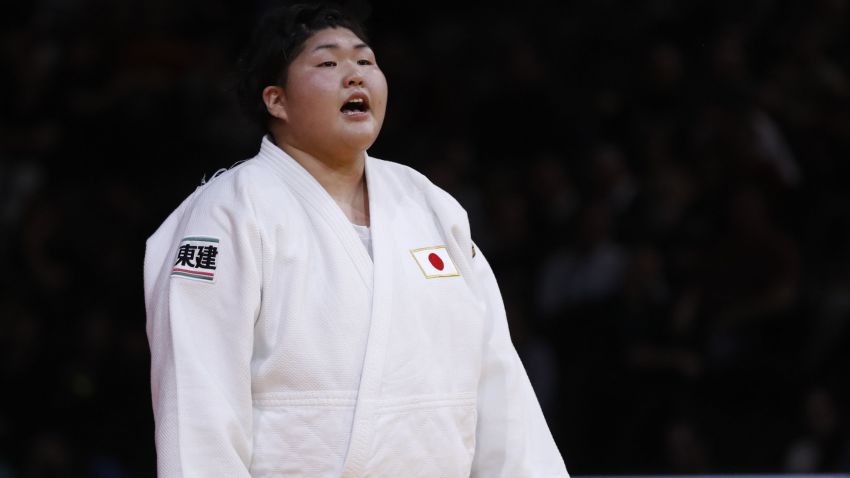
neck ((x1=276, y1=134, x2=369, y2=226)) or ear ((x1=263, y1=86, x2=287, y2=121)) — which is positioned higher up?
ear ((x1=263, y1=86, x2=287, y2=121))

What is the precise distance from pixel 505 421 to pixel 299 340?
1.84 feet

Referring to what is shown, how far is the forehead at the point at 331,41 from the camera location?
8.02 feet

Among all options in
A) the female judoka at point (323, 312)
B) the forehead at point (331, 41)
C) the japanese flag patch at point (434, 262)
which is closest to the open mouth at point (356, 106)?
the female judoka at point (323, 312)

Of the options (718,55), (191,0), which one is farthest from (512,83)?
(191,0)

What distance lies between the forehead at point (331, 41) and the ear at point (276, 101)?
106mm

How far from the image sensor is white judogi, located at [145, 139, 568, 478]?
2.15 meters

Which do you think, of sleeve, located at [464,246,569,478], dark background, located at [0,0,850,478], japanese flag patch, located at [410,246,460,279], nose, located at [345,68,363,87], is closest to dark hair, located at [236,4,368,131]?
nose, located at [345,68,363,87]

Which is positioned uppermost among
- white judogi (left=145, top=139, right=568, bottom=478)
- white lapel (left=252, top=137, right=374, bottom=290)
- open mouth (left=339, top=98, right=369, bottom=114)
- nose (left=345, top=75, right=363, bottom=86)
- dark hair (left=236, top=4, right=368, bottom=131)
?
dark hair (left=236, top=4, right=368, bottom=131)

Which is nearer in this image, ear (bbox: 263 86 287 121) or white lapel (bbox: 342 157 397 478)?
white lapel (bbox: 342 157 397 478)

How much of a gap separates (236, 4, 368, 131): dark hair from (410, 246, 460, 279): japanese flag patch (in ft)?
1.47

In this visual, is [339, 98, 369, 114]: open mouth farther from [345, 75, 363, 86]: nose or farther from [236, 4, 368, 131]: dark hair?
→ [236, 4, 368, 131]: dark hair

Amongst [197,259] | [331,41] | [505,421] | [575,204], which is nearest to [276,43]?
[331,41]

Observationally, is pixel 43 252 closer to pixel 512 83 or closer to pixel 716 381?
pixel 512 83

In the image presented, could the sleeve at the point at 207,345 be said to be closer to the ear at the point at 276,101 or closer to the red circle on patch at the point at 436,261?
the ear at the point at 276,101
